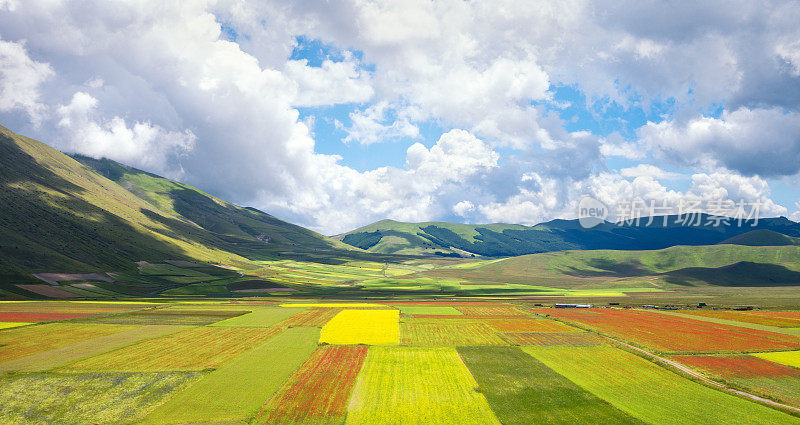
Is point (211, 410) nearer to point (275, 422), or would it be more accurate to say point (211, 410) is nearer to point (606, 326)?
point (275, 422)

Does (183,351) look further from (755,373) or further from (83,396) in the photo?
(755,373)

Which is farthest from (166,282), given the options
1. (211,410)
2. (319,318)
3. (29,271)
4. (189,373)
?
(211,410)

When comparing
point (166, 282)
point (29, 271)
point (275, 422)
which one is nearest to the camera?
point (275, 422)

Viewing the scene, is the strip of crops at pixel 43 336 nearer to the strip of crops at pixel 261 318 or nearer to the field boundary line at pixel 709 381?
the strip of crops at pixel 261 318

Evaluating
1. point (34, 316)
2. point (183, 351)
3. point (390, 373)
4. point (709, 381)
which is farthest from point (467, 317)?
point (34, 316)

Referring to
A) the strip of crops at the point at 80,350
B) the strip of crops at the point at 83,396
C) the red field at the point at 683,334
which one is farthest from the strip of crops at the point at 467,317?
the strip of crops at the point at 83,396
